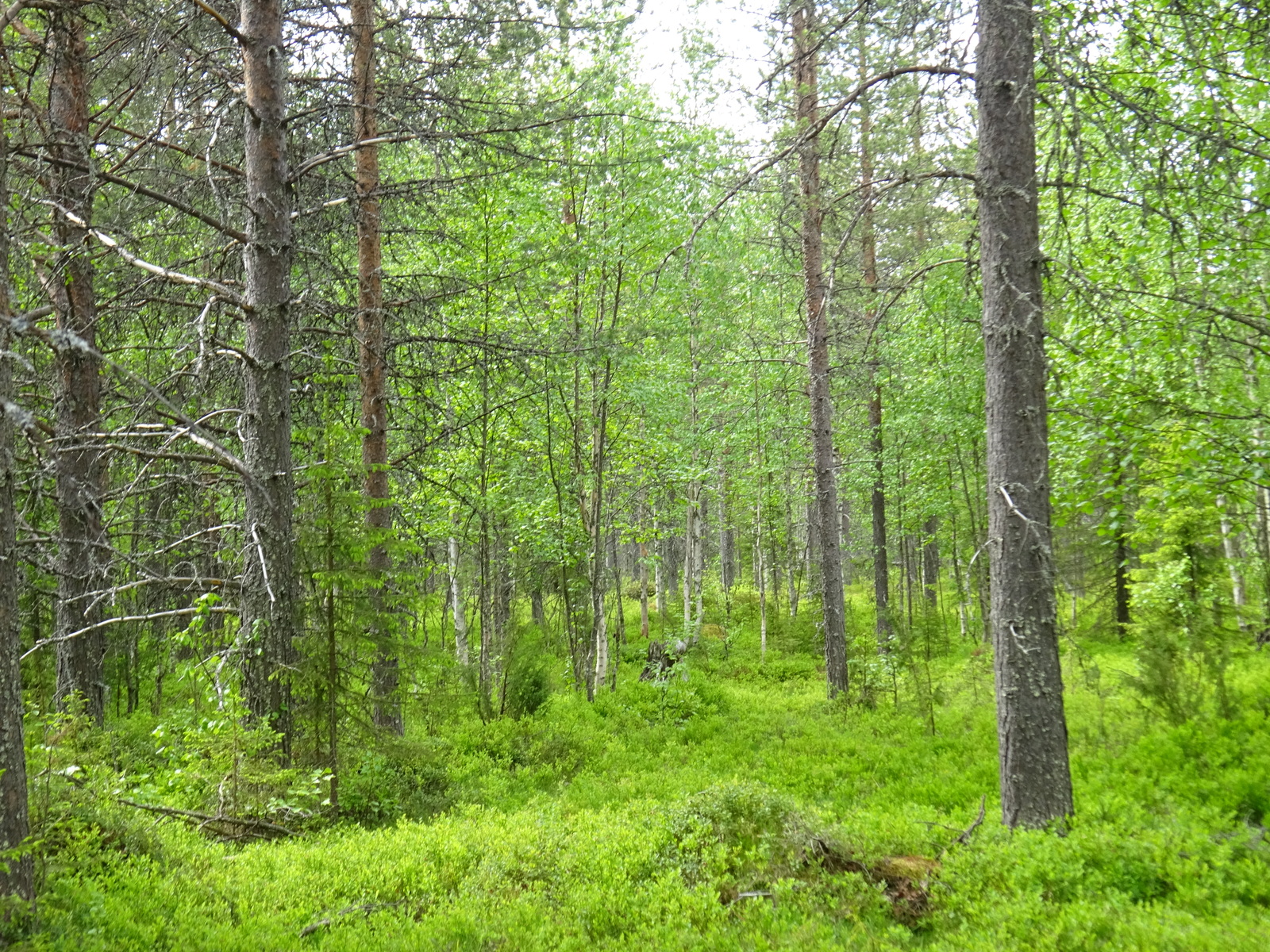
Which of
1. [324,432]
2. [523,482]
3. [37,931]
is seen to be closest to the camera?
[37,931]

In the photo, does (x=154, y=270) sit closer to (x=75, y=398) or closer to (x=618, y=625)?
(x=75, y=398)

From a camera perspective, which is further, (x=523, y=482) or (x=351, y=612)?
(x=523, y=482)

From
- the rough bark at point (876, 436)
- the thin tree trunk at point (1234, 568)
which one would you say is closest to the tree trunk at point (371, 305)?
the rough bark at point (876, 436)

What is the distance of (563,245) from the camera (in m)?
12.5

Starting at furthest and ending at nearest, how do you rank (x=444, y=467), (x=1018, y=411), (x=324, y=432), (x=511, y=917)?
(x=444, y=467) < (x=324, y=432) < (x=1018, y=411) < (x=511, y=917)

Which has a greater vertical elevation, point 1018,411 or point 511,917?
point 1018,411

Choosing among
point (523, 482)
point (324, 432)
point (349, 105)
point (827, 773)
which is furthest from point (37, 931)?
point (523, 482)

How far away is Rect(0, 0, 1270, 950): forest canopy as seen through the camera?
5047 mm

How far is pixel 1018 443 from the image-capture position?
5.63m

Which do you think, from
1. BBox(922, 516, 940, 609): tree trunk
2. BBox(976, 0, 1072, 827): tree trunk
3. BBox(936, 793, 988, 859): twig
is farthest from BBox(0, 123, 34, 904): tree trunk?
BBox(922, 516, 940, 609): tree trunk

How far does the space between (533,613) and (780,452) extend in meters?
8.48

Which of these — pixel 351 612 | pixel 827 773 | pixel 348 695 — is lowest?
pixel 827 773

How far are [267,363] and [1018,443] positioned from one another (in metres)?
6.45

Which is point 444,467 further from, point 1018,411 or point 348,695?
point 1018,411
